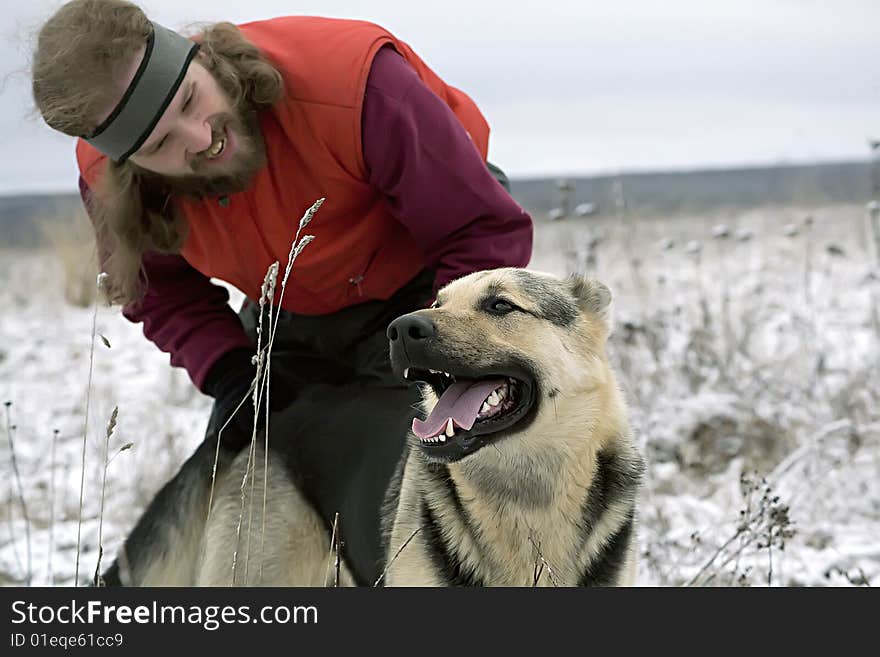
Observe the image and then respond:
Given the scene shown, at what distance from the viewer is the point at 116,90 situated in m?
2.50

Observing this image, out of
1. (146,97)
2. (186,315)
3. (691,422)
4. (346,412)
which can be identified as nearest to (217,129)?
(146,97)

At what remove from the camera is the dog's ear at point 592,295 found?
2619mm

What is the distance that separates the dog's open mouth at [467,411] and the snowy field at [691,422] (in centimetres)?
77

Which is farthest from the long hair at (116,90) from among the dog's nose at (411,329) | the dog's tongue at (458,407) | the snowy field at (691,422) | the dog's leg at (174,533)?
the dog's tongue at (458,407)

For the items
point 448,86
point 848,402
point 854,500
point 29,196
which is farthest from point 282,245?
point 29,196

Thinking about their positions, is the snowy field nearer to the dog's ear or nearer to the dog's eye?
the dog's ear

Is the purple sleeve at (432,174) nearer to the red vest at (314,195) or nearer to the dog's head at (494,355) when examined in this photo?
the red vest at (314,195)

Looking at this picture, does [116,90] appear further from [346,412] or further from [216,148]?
[346,412]

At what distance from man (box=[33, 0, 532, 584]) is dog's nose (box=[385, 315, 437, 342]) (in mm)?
660

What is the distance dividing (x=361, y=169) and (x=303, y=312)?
624 millimetres

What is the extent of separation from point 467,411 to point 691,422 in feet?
9.50

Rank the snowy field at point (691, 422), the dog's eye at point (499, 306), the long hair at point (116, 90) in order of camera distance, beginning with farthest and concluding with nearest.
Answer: the snowy field at point (691, 422), the long hair at point (116, 90), the dog's eye at point (499, 306)

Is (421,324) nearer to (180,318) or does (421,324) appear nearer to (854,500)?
(180,318)

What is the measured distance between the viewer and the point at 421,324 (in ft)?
7.00
